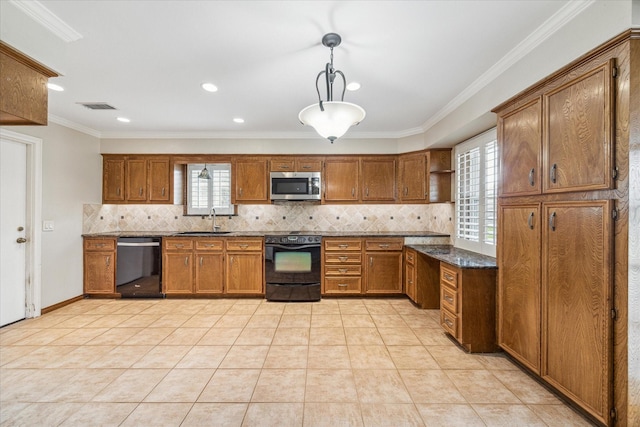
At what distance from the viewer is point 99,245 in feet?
13.5

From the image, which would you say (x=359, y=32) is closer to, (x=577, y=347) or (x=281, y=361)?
(x=577, y=347)

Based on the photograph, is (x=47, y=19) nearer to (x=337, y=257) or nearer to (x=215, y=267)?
(x=215, y=267)

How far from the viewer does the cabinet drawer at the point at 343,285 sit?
162 inches

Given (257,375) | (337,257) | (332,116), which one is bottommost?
(257,375)

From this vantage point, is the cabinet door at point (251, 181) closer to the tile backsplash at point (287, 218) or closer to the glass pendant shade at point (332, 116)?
the tile backsplash at point (287, 218)

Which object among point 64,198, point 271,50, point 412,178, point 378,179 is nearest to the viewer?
point 271,50

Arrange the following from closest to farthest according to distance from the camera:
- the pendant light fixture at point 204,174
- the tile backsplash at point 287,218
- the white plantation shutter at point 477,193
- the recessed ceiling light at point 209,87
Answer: the recessed ceiling light at point 209,87
the white plantation shutter at point 477,193
the pendant light fixture at point 204,174
the tile backsplash at point 287,218

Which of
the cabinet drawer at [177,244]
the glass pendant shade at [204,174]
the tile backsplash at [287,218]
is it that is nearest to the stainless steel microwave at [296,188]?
the tile backsplash at [287,218]

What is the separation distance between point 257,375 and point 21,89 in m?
2.39

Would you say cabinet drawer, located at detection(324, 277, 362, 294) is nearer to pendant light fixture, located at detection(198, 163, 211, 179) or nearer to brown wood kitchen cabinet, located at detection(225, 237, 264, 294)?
brown wood kitchen cabinet, located at detection(225, 237, 264, 294)

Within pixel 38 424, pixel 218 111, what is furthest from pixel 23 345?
pixel 218 111

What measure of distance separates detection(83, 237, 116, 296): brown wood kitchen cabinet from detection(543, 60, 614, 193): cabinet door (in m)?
5.25

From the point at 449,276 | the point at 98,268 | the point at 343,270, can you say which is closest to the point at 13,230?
the point at 98,268

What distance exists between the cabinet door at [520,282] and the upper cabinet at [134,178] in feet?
15.0
